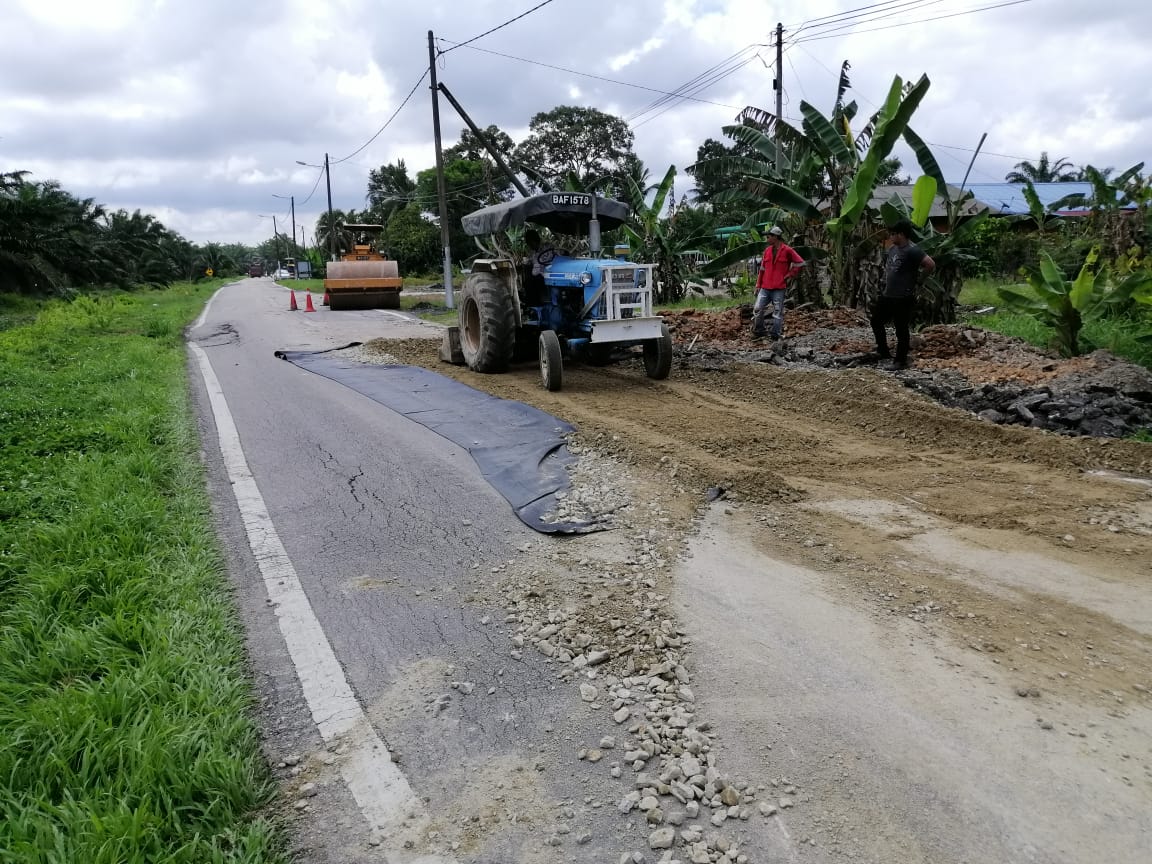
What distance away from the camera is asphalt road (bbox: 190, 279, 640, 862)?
2.41 m

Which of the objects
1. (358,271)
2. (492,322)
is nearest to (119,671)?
(492,322)

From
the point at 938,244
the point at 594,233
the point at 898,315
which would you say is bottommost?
the point at 898,315

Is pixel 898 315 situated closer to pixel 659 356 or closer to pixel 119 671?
pixel 659 356

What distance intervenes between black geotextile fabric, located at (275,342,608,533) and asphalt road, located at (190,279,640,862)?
16 cm

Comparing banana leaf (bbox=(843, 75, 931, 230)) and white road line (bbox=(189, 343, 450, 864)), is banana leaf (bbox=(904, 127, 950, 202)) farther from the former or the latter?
white road line (bbox=(189, 343, 450, 864))

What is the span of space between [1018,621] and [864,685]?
0.94 metres

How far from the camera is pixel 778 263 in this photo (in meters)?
11.2

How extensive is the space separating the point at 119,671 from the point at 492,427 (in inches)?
175

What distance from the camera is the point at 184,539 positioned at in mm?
4465

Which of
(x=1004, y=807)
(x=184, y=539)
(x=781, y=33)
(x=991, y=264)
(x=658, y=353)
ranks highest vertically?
(x=781, y=33)

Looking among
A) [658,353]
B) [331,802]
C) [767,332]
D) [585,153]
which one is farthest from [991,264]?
[585,153]

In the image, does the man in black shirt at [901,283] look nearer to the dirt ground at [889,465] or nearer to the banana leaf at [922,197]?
the dirt ground at [889,465]

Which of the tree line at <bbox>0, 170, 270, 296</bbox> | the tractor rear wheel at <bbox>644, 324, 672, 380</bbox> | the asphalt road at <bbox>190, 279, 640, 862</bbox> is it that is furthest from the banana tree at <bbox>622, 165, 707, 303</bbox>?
the tree line at <bbox>0, 170, 270, 296</bbox>

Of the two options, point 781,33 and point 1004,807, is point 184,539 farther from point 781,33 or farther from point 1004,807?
point 781,33
